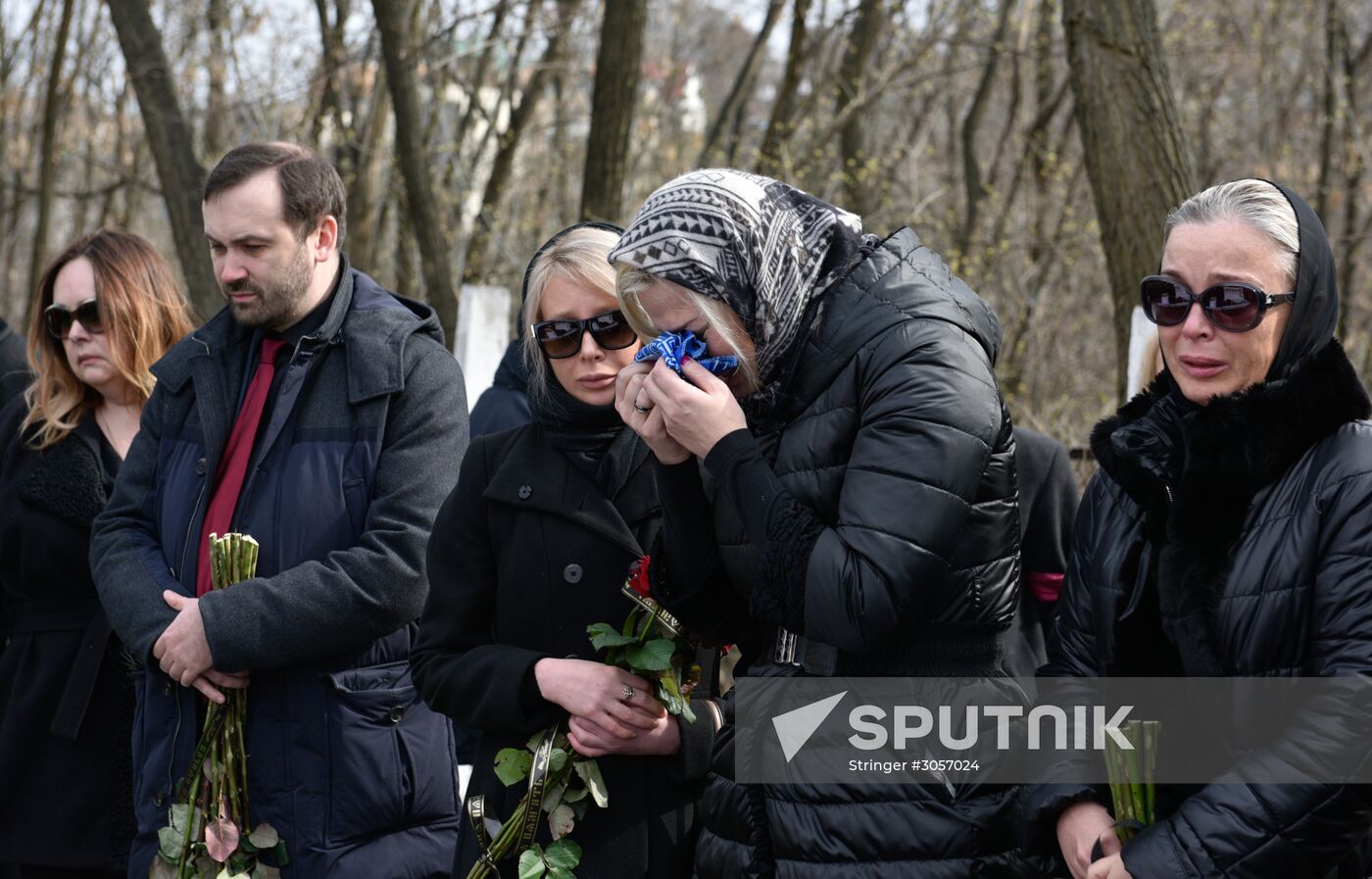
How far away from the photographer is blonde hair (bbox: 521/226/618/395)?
Answer: 3271 millimetres

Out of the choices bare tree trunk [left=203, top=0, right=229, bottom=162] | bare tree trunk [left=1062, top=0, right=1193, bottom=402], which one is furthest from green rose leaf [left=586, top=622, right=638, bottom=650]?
bare tree trunk [left=203, top=0, right=229, bottom=162]

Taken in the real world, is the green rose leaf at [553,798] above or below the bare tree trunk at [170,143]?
below

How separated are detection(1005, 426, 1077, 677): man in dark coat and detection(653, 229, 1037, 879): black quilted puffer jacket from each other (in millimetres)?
1527

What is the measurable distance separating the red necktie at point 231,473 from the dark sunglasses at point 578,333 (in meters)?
0.82

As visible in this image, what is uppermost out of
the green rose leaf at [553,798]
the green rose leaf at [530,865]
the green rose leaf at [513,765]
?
the green rose leaf at [513,765]

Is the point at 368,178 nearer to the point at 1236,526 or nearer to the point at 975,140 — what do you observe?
the point at 975,140

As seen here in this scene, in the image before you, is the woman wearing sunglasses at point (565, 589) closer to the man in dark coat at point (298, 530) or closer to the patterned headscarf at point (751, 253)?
the man in dark coat at point (298, 530)

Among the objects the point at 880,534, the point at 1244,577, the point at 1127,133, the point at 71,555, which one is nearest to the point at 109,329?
the point at 71,555

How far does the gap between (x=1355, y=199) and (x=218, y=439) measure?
1118cm

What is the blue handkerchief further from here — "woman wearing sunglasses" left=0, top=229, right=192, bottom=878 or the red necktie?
"woman wearing sunglasses" left=0, top=229, right=192, bottom=878

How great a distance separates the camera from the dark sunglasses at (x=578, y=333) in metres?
3.24

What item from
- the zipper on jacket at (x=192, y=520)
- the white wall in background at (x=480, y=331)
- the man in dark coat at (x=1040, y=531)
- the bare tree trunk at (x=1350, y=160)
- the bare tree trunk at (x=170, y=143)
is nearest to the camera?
the zipper on jacket at (x=192, y=520)

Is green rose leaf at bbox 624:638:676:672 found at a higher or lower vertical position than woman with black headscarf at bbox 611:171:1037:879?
lower

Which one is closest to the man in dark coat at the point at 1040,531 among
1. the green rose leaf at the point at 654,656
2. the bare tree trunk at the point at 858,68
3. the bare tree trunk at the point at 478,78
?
the green rose leaf at the point at 654,656
